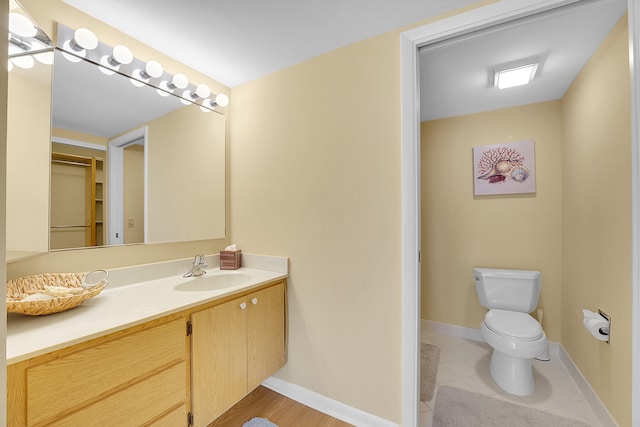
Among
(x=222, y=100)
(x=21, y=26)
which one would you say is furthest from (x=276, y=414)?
(x=21, y=26)

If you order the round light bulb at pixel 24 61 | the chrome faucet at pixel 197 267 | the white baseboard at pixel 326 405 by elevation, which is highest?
the round light bulb at pixel 24 61

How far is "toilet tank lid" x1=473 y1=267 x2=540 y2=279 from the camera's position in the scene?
216 centimetres

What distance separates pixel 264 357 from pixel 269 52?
189 centimetres

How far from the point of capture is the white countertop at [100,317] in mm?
808

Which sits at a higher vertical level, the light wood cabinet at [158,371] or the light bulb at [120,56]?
the light bulb at [120,56]

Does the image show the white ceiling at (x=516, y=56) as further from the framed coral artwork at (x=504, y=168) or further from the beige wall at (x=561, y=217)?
the framed coral artwork at (x=504, y=168)

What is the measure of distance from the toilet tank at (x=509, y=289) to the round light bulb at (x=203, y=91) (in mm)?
2668

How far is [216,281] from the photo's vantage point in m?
1.72

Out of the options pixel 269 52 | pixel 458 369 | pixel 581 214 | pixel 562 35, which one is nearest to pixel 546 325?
pixel 458 369

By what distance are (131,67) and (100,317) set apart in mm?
1389

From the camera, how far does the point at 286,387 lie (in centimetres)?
177

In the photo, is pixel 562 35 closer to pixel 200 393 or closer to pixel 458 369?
pixel 458 369

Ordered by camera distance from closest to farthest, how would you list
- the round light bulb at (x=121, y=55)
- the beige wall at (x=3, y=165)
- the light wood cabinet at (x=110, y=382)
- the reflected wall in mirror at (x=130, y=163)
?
the beige wall at (x=3, y=165), the light wood cabinet at (x=110, y=382), the reflected wall in mirror at (x=130, y=163), the round light bulb at (x=121, y=55)

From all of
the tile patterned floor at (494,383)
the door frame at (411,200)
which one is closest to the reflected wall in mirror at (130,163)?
the door frame at (411,200)
